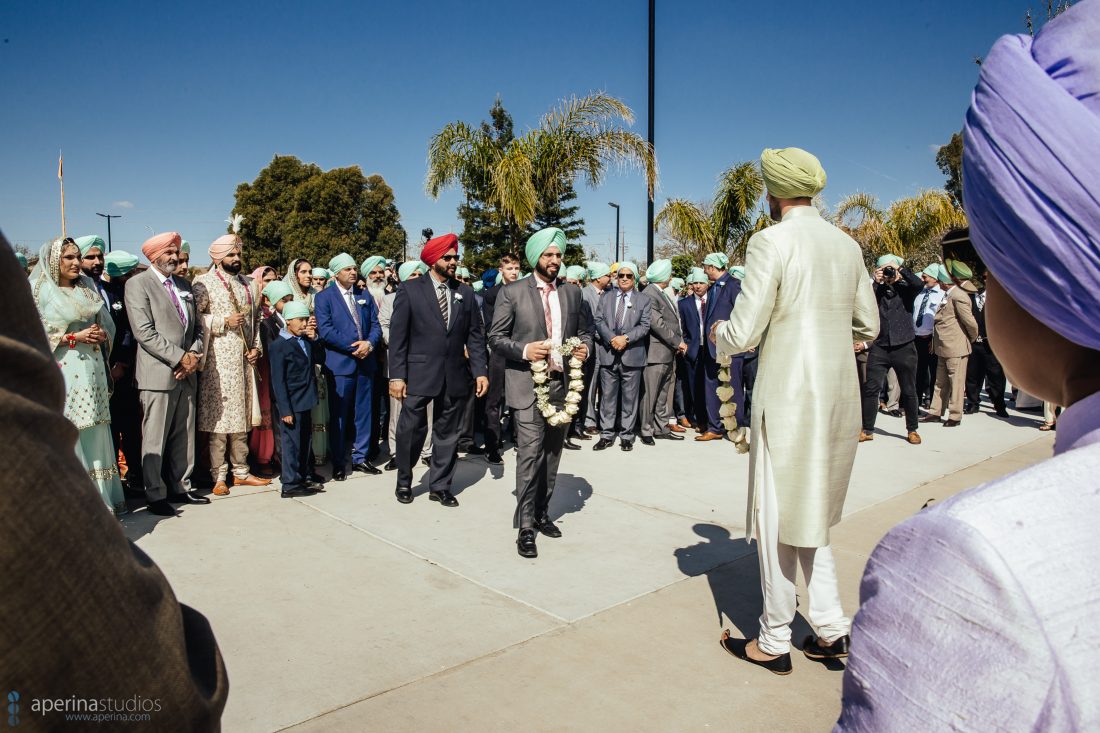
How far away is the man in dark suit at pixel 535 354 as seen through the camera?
16.6 feet

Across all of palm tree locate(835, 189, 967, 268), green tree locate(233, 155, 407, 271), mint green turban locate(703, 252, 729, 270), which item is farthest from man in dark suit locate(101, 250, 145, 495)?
green tree locate(233, 155, 407, 271)

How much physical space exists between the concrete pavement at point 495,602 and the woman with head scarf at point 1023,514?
2.52 m

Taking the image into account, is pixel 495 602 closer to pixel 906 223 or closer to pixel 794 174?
pixel 794 174

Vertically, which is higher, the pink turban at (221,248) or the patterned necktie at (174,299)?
the pink turban at (221,248)

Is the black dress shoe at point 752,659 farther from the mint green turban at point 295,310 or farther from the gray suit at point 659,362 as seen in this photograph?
the gray suit at point 659,362

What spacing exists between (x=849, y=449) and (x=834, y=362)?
1.40 feet

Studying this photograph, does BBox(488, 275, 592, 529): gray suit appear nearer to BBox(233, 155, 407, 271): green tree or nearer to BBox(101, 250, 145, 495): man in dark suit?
BBox(101, 250, 145, 495): man in dark suit

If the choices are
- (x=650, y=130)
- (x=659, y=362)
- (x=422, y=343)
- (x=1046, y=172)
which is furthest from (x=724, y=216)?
(x=1046, y=172)

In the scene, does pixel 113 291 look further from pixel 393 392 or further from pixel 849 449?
pixel 849 449

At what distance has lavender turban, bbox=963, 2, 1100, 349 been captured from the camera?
30.8 inches

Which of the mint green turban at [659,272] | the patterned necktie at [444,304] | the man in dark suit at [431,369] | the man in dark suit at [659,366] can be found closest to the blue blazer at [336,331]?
the man in dark suit at [431,369]

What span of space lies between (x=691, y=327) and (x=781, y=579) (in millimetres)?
6566

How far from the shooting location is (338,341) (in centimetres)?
719

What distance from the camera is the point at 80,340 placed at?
527 cm
